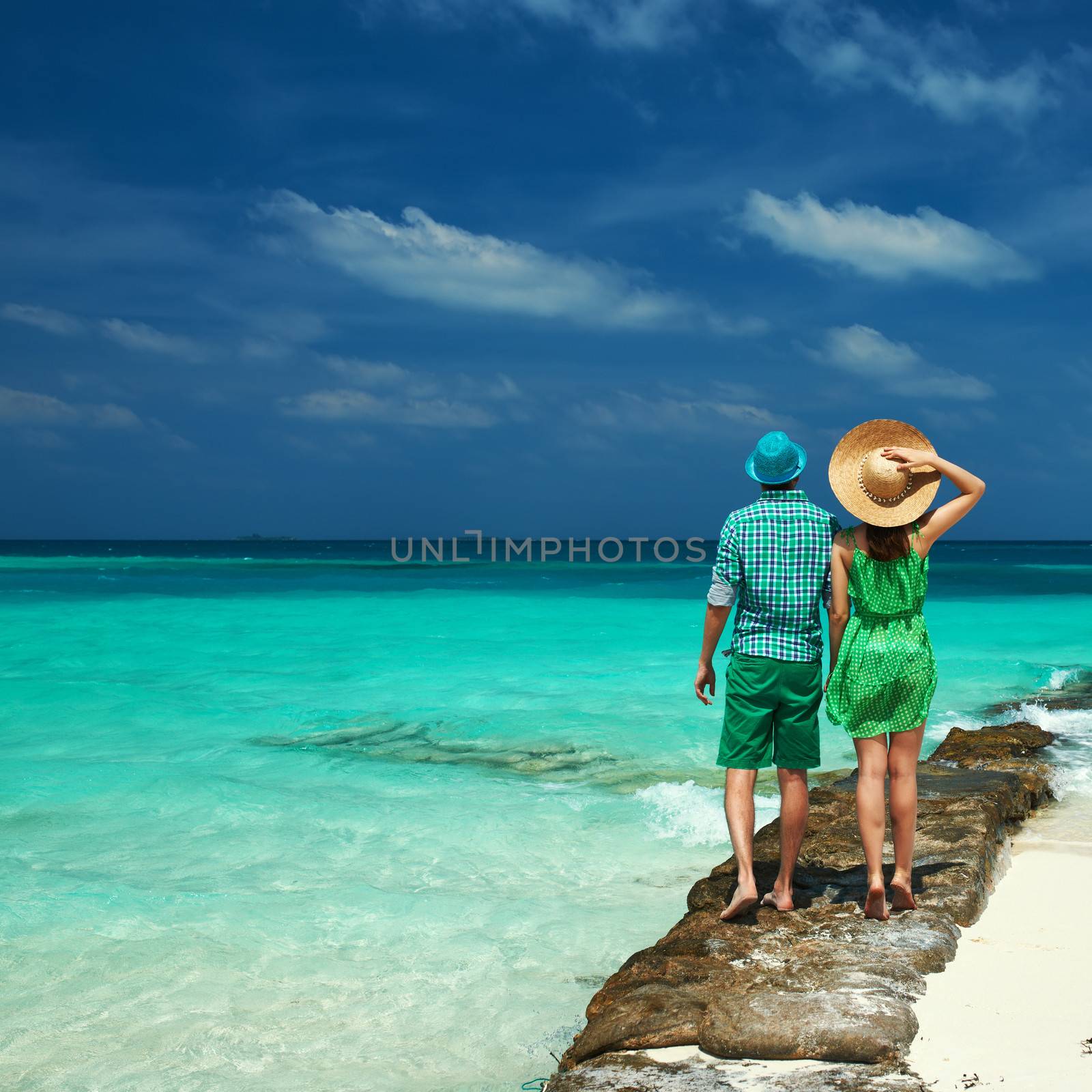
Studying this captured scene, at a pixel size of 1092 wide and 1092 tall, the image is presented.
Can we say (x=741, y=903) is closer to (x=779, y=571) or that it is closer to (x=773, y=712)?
(x=773, y=712)

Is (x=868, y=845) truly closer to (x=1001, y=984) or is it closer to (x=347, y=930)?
(x=1001, y=984)

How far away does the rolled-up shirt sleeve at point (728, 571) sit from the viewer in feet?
11.8

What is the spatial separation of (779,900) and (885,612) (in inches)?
46.1

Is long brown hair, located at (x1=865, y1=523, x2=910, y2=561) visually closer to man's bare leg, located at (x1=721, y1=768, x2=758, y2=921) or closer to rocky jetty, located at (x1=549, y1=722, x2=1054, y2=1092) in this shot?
man's bare leg, located at (x1=721, y1=768, x2=758, y2=921)

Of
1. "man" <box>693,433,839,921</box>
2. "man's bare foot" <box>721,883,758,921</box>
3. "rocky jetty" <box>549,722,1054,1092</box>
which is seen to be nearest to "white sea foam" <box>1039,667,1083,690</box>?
"rocky jetty" <box>549,722,1054,1092</box>

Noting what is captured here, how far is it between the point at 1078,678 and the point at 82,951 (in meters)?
13.1

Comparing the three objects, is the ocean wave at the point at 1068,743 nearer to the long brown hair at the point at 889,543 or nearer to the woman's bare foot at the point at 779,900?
the woman's bare foot at the point at 779,900

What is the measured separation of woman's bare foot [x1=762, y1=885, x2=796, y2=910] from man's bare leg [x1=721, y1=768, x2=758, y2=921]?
0.12 metres

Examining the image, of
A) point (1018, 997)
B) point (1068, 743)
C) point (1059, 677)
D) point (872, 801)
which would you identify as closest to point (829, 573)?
point (872, 801)

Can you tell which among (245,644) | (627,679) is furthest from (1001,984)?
(245,644)

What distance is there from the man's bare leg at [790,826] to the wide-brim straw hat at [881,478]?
3.37 ft

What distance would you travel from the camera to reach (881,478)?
3.40m

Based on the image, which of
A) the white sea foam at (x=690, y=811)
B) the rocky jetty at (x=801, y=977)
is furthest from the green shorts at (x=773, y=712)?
the white sea foam at (x=690, y=811)

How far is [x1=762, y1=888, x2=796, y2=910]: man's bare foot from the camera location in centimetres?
363
